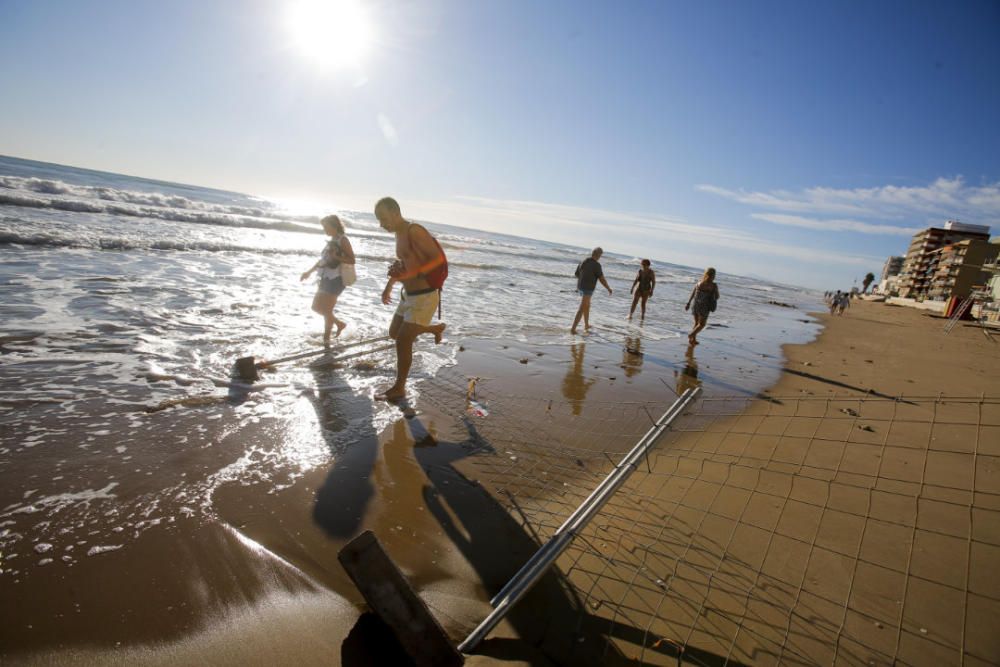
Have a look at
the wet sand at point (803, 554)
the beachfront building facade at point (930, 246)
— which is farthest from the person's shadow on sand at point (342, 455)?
the beachfront building facade at point (930, 246)

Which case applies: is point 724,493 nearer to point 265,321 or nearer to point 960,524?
point 960,524

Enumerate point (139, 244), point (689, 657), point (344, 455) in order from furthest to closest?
1. point (139, 244)
2. point (344, 455)
3. point (689, 657)

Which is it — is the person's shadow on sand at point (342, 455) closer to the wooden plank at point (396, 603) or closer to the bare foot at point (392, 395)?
the bare foot at point (392, 395)

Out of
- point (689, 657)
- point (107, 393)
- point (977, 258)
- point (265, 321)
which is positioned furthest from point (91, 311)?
point (977, 258)

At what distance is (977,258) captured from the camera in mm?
46875

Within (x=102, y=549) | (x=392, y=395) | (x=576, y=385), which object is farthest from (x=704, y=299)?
(x=102, y=549)

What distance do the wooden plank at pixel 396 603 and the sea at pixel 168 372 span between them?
4.92 ft

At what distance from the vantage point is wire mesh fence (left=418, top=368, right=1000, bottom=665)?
6.30ft

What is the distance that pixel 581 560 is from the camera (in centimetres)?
239

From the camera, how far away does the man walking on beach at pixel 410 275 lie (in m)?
4.36

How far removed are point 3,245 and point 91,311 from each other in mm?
7210

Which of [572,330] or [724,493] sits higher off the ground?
[724,493]

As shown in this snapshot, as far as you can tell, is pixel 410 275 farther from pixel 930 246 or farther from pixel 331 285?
pixel 930 246

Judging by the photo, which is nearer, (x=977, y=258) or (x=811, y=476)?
(x=811, y=476)
